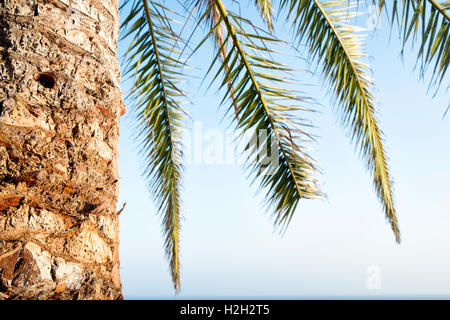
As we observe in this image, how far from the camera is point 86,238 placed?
162 cm

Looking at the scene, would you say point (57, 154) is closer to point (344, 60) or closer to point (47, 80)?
point (47, 80)

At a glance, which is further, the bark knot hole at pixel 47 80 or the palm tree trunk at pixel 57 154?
the bark knot hole at pixel 47 80

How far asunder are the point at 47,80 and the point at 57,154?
13.5 inches

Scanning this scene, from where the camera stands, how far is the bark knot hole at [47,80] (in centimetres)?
162

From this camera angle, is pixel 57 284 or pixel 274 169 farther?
pixel 274 169

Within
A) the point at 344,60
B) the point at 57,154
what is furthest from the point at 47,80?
the point at 344,60

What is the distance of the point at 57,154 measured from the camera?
1585 millimetres

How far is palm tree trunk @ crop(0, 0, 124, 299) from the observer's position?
143 cm

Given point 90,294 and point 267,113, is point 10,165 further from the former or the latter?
point 267,113

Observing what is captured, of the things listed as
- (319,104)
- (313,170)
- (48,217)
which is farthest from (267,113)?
(48,217)

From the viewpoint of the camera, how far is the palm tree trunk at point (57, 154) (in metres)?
1.43

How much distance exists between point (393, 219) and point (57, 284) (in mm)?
3402
